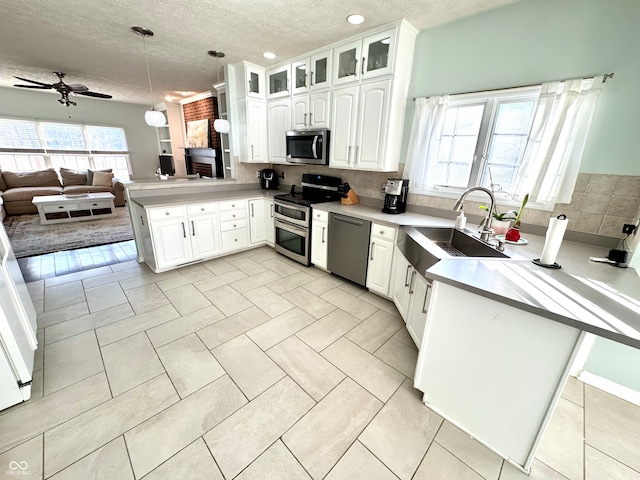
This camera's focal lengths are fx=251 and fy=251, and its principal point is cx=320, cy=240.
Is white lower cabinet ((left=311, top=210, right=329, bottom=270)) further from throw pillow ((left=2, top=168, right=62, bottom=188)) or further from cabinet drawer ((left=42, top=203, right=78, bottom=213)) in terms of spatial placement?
throw pillow ((left=2, top=168, right=62, bottom=188))

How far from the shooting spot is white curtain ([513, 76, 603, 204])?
69.3 inches

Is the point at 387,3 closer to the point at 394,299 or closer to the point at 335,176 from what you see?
the point at 335,176

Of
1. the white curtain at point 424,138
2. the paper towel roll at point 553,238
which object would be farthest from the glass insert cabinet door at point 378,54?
the paper towel roll at point 553,238

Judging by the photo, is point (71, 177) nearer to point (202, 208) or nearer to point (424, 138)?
point (202, 208)

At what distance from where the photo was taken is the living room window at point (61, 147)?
5.81 m

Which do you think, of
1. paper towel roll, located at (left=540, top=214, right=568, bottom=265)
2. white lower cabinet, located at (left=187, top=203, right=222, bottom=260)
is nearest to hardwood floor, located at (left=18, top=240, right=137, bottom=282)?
white lower cabinet, located at (left=187, top=203, right=222, bottom=260)

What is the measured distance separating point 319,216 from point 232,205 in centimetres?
134

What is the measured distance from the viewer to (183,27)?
2473 millimetres

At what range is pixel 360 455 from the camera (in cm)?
127

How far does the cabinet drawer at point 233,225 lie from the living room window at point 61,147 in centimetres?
594

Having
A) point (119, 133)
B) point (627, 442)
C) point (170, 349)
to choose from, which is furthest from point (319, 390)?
point (119, 133)

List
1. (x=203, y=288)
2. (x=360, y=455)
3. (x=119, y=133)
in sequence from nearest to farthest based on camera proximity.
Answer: (x=360, y=455)
(x=203, y=288)
(x=119, y=133)

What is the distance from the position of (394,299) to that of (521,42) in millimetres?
2354

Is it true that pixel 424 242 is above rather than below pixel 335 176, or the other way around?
below
